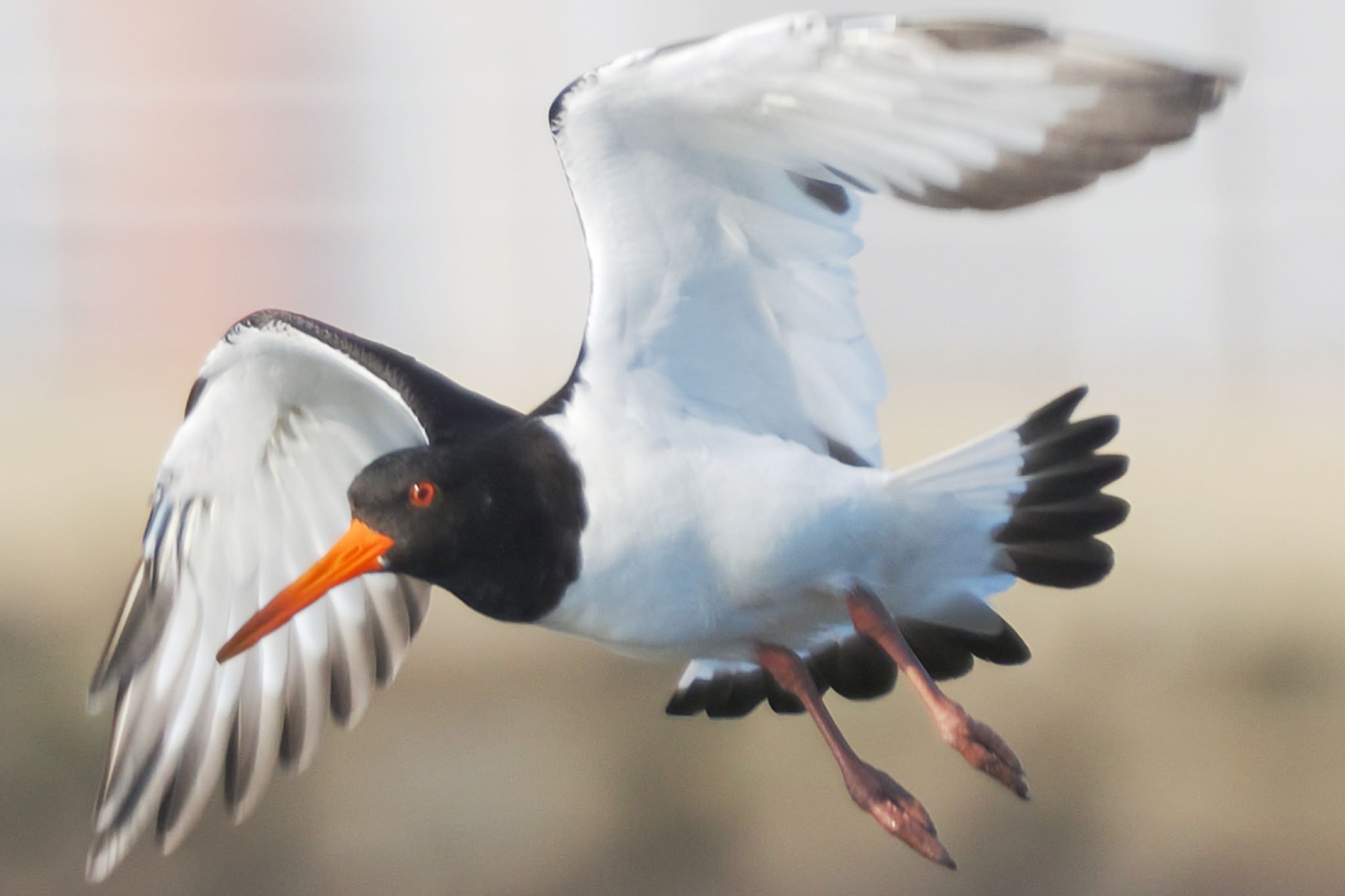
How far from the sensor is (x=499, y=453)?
11.3ft

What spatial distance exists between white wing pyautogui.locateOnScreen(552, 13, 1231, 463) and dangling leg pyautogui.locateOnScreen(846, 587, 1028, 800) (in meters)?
0.38

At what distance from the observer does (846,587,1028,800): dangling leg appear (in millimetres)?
3305

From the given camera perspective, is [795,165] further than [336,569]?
No

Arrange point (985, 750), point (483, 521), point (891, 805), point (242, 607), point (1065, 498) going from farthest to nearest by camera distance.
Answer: point (242, 607) < point (1065, 498) < point (891, 805) < point (483, 521) < point (985, 750)

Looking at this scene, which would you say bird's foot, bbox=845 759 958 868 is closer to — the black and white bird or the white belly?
the black and white bird

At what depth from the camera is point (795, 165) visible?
333cm

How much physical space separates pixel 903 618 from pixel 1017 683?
561 cm

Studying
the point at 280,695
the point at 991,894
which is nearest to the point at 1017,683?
the point at 991,894

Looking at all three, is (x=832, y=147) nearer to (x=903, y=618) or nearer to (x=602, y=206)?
(x=602, y=206)

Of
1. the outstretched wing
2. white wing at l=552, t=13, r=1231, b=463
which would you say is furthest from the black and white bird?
the outstretched wing

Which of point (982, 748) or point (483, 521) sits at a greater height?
point (483, 521)

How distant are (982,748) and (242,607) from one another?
2055mm

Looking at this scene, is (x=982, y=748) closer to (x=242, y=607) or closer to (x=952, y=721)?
(x=952, y=721)

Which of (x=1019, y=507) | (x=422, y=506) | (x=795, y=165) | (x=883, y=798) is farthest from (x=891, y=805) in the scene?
(x=795, y=165)
